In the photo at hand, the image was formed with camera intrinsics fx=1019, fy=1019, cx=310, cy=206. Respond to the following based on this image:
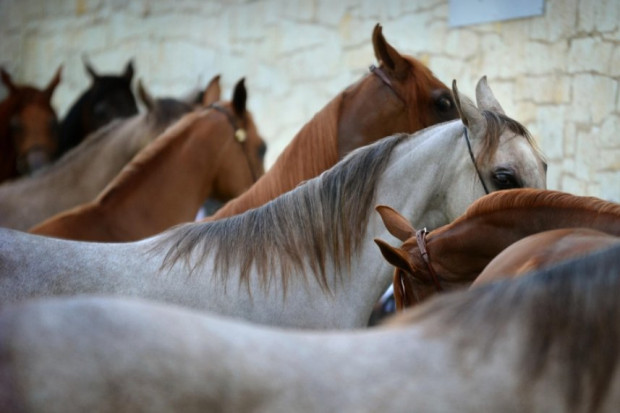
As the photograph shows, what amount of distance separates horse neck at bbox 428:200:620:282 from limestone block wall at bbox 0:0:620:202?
2.61m

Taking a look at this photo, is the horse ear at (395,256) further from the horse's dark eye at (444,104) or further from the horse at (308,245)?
the horse's dark eye at (444,104)

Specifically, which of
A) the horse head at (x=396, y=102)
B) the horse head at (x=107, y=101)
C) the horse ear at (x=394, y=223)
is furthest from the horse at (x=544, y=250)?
the horse head at (x=107, y=101)

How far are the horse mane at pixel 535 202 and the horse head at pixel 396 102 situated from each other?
3.60 feet

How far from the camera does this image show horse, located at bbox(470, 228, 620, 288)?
6.83 feet

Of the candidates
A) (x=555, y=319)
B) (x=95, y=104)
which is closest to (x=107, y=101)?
(x=95, y=104)

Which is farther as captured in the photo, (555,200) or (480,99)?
(480,99)

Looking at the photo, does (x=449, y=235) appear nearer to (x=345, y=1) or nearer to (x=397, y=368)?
(x=397, y=368)

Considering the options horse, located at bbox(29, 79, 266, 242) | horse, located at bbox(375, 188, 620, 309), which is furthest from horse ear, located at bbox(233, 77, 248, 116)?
horse, located at bbox(375, 188, 620, 309)

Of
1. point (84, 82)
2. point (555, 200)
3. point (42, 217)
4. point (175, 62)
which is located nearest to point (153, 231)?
point (42, 217)

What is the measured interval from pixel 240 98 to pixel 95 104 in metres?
2.47

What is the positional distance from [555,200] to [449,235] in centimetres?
30

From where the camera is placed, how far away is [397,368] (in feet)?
4.34

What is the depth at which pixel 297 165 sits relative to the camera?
3570 millimetres

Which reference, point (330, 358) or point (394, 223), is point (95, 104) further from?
point (330, 358)
